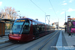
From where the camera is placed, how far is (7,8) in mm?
47375

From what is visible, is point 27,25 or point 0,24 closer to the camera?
point 27,25

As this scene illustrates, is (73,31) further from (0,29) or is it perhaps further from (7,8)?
(7,8)

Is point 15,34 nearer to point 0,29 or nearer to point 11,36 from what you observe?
point 11,36

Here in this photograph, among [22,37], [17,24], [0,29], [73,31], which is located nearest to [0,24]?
[0,29]

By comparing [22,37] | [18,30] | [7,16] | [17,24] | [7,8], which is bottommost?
[22,37]

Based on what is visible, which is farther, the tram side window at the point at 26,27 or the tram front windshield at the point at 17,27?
the tram side window at the point at 26,27

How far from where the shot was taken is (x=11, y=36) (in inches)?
395

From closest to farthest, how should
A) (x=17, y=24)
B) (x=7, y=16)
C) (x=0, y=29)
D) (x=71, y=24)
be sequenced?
1. (x=17, y=24)
2. (x=0, y=29)
3. (x=71, y=24)
4. (x=7, y=16)

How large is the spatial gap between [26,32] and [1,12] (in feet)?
132

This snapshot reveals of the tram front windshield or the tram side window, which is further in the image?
the tram side window

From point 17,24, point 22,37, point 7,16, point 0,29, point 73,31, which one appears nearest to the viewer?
point 22,37

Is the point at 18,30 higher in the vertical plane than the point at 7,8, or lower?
lower

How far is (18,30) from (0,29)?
21.2 feet

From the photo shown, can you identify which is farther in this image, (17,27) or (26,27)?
(26,27)
